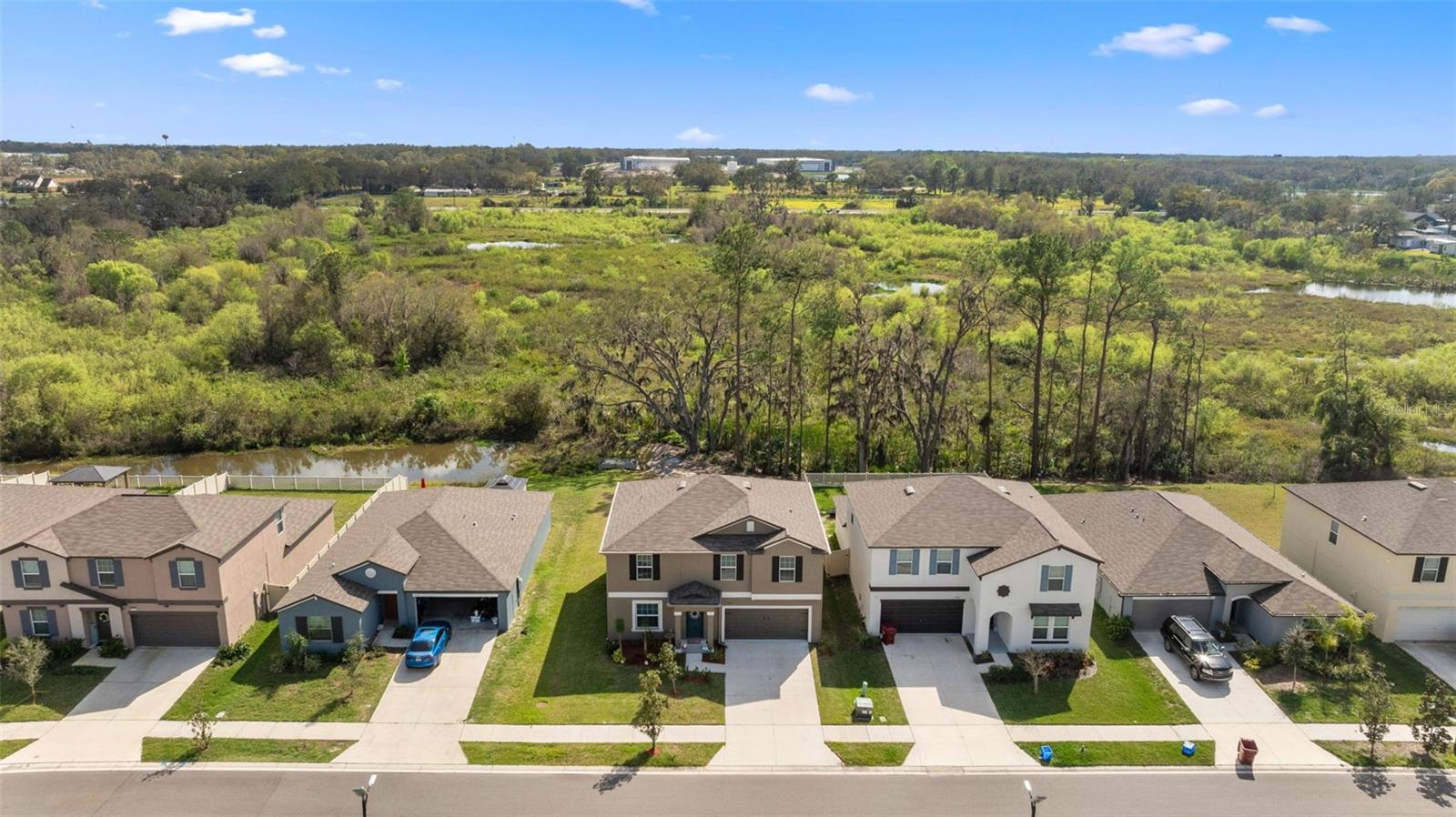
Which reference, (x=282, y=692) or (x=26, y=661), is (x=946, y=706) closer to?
(x=282, y=692)

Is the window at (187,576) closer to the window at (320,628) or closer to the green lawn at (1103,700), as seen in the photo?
the window at (320,628)

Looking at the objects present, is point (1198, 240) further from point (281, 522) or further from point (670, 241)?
point (281, 522)

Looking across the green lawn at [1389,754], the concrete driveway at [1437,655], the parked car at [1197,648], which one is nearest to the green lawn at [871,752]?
the parked car at [1197,648]

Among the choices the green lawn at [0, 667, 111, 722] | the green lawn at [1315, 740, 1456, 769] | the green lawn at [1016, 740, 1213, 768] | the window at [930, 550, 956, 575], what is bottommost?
the green lawn at [1315, 740, 1456, 769]

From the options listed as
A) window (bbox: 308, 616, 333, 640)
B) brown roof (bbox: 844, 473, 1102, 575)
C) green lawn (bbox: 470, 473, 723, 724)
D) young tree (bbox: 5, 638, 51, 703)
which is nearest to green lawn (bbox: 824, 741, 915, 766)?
green lawn (bbox: 470, 473, 723, 724)

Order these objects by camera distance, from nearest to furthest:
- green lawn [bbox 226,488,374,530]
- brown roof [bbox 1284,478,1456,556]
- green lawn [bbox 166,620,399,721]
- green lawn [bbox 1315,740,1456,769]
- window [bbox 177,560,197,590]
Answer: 1. green lawn [bbox 1315,740,1456,769]
2. green lawn [bbox 166,620,399,721]
3. window [bbox 177,560,197,590]
4. brown roof [bbox 1284,478,1456,556]
5. green lawn [bbox 226,488,374,530]

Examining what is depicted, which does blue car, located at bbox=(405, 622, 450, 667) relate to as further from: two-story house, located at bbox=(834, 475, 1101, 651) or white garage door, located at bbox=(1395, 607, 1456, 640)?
white garage door, located at bbox=(1395, 607, 1456, 640)
